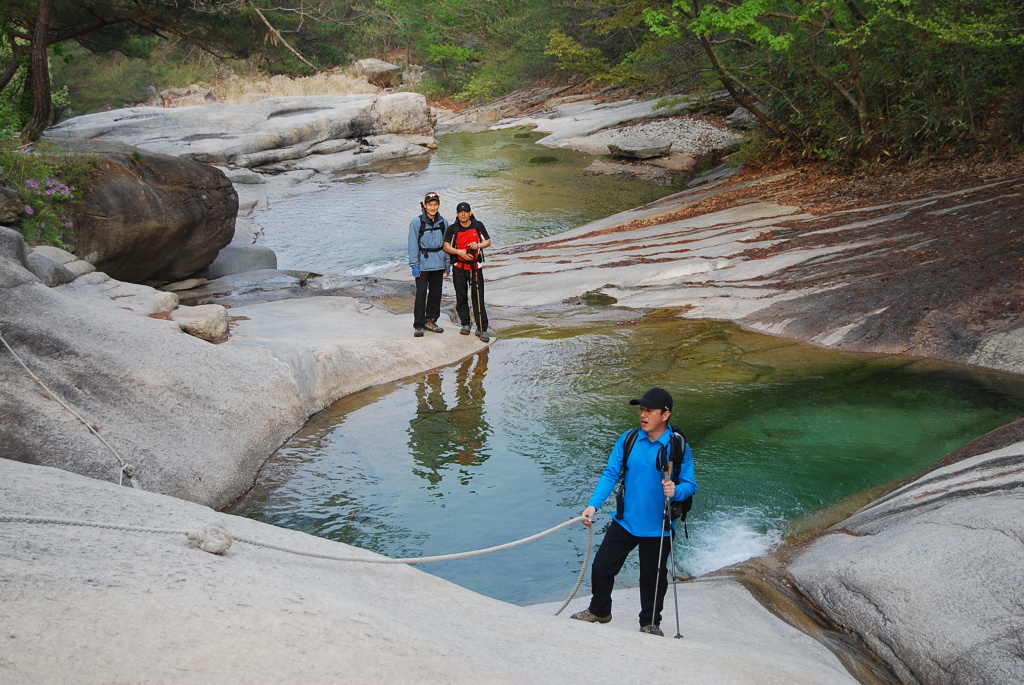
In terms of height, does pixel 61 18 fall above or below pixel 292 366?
above

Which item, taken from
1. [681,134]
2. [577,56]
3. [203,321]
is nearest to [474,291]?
[203,321]

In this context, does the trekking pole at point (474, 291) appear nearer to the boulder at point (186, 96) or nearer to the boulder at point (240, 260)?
the boulder at point (240, 260)

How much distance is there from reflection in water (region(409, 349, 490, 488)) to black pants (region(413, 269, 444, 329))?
30.0 inches

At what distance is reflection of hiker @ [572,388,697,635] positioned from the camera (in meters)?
4.27

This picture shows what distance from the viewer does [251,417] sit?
7.67 metres

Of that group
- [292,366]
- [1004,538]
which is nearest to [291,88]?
[292,366]

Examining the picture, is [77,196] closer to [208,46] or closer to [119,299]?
[119,299]

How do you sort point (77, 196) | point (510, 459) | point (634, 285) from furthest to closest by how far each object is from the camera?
point (634, 285)
point (77, 196)
point (510, 459)

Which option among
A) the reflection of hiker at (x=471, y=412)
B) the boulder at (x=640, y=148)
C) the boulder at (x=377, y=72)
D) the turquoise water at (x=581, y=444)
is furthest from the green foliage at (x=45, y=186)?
the boulder at (x=377, y=72)

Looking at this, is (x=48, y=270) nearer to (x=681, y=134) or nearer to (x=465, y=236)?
(x=465, y=236)

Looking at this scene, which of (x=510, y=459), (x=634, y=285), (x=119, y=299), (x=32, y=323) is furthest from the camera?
(x=634, y=285)

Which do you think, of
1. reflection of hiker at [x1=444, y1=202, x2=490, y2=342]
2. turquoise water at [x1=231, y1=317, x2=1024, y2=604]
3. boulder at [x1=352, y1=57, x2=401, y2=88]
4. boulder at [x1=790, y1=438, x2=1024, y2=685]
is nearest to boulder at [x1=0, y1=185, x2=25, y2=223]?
turquoise water at [x1=231, y1=317, x2=1024, y2=604]

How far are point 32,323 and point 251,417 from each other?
6.21 ft

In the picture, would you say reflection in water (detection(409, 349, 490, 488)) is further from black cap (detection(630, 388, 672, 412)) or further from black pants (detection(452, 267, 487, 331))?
black cap (detection(630, 388, 672, 412))
